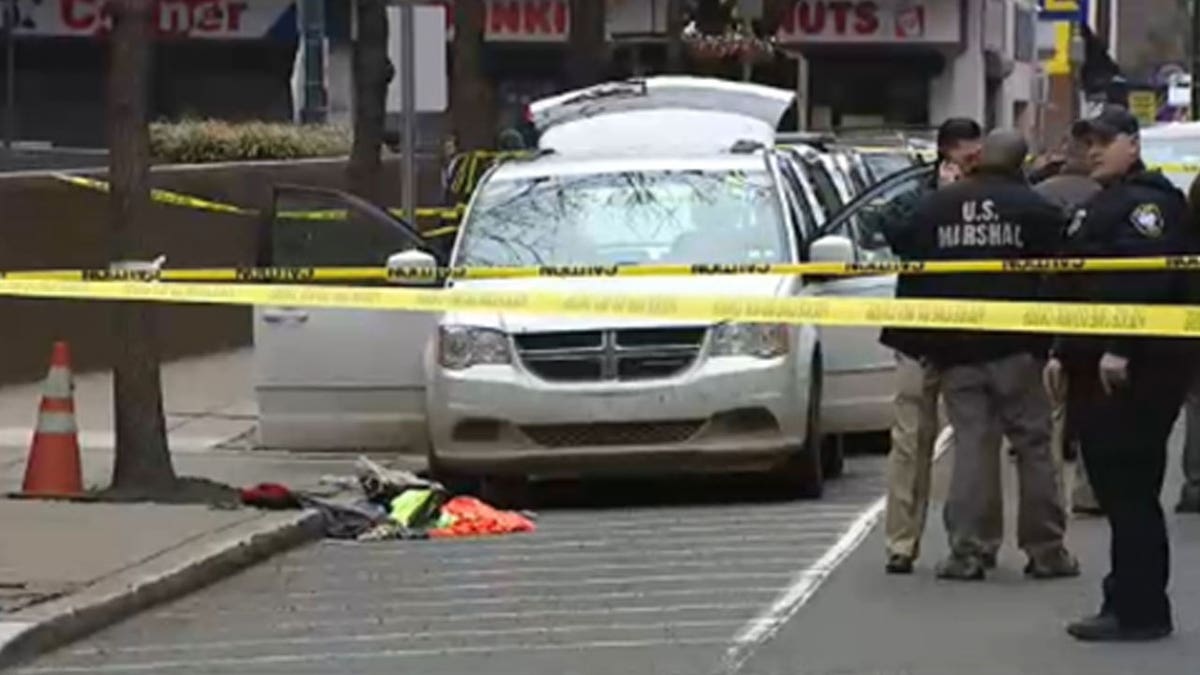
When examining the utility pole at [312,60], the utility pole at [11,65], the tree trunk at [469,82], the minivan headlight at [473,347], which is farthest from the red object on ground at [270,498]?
the utility pole at [11,65]

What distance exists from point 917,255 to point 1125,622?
2.21 metres

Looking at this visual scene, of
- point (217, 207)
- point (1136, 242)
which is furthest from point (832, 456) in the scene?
point (217, 207)

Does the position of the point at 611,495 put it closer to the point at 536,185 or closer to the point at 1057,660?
the point at 536,185

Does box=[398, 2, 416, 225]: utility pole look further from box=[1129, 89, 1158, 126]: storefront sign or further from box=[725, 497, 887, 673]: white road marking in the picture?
box=[1129, 89, 1158, 126]: storefront sign

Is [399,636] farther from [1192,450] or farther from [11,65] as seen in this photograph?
[11,65]

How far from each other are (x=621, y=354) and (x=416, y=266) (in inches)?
55.6

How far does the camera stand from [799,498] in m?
14.3

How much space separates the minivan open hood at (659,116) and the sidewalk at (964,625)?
231 inches

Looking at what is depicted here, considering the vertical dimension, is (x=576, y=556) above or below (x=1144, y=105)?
above

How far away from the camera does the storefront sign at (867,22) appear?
4347 cm

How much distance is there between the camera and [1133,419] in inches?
377

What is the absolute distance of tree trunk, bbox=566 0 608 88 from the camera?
27.5 m

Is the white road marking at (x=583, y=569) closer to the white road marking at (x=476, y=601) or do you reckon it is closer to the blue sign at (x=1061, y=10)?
the white road marking at (x=476, y=601)

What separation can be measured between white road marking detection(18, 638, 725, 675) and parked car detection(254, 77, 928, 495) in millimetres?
3702
